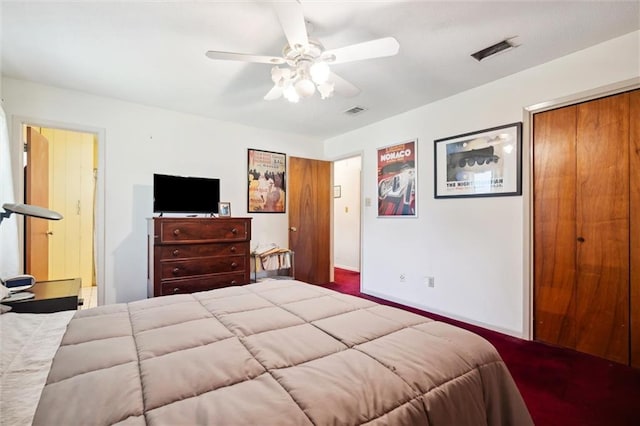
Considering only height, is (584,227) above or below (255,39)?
below

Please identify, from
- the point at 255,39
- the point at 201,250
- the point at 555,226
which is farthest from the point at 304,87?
the point at 555,226

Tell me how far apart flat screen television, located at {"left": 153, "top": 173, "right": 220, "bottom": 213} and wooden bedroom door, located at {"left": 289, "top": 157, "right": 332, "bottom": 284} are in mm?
1258

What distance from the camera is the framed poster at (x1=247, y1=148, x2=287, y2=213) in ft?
13.8

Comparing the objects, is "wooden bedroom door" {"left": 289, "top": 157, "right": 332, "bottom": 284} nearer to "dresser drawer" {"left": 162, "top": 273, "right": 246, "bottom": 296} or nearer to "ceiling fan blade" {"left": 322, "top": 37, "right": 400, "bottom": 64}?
"dresser drawer" {"left": 162, "top": 273, "right": 246, "bottom": 296}

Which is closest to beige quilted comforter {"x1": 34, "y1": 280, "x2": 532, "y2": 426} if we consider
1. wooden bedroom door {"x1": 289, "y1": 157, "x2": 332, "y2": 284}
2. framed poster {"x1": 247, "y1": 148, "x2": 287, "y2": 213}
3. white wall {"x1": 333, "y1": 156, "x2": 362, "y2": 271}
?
framed poster {"x1": 247, "y1": 148, "x2": 287, "y2": 213}

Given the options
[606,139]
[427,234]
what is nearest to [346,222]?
[427,234]

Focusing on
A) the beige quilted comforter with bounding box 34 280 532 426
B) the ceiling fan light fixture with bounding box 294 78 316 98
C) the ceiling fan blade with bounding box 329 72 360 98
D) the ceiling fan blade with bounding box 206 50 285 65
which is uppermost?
the ceiling fan blade with bounding box 206 50 285 65

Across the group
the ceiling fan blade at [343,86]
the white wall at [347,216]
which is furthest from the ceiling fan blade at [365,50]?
the white wall at [347,216]

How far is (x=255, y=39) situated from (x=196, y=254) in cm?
216

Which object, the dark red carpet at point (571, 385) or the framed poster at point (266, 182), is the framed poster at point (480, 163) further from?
the framed poster at point (266, 182)

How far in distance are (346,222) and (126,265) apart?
406 cm

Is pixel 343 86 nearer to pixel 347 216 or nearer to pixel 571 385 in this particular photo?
pixel 571 385

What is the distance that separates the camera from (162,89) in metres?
2.98

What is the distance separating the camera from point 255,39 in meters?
2.11
